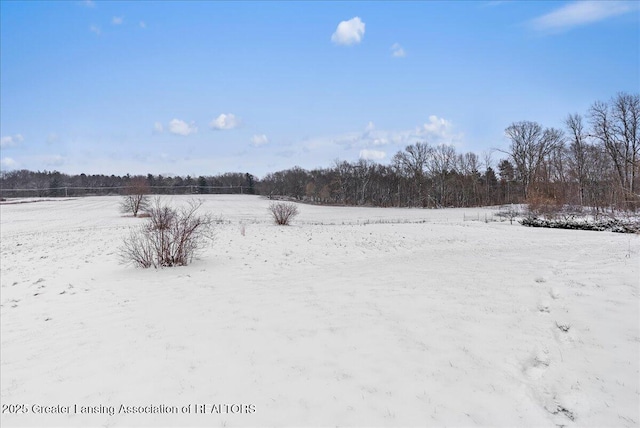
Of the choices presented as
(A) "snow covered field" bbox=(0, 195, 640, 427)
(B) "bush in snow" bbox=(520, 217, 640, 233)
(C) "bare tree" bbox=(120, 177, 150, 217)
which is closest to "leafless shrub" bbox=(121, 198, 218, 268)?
(A) "snow covered field" bbox=(0, 195, 640, 427)

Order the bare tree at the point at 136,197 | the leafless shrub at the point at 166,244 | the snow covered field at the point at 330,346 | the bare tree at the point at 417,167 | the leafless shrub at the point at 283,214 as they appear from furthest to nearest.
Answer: the bare tree at the point at 417,167 → the bare tree at the point at 136,197 → the leafless shrub at the point at 283,214 → the leafless shrub at the point at 166,244 → the snow covered field at the point at 330,346

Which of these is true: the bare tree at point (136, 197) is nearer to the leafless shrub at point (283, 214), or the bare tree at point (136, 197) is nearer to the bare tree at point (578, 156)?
the leafless shrub at point (283, 214)

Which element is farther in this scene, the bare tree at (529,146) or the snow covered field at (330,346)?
the bare tree at (529,146)

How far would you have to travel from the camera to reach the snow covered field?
4195 mm

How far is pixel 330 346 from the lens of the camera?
18.7 feet

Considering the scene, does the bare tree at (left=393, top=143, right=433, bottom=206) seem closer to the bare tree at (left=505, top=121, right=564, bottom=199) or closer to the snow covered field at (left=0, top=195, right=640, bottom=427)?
the bare tree at (left=505, top=121, right=564, bottom=199)

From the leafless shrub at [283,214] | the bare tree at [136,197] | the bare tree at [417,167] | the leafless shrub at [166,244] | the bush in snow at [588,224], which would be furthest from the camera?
the bare tree at [417,167]

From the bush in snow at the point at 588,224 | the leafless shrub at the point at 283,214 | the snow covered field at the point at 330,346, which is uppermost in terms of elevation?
the leafless shrub at the point at 283,214

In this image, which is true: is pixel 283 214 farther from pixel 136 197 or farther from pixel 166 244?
pixel 136 197

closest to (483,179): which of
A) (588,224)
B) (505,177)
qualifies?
(505,177)

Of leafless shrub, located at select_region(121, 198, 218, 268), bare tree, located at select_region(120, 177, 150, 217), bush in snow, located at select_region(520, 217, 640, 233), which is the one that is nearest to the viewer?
leafless shrub, located at select_region(121, 198, 218, 268)

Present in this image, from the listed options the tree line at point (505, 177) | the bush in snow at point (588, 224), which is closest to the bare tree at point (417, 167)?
the tree line at point (505, 177)

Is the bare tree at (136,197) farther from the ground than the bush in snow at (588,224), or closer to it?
farther from the ground

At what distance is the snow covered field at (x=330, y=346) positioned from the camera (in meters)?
4.20
